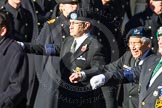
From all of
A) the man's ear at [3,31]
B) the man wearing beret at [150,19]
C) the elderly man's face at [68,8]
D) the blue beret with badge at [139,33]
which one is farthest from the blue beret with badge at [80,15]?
the man's ear at [3,31]

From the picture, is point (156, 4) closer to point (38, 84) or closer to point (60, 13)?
point (60, 13)

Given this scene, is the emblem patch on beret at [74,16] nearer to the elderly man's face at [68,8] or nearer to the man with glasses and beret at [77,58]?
the man with glasses and beret at [77,58]

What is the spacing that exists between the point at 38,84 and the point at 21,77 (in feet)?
6.80

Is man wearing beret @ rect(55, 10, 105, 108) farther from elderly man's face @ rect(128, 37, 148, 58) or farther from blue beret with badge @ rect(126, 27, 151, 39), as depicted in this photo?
blue beret with badge @ rect(126, 27, 151, 39)

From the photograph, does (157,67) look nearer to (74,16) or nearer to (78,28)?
(78,28)

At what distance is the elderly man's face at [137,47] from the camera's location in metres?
8.88

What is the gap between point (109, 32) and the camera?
376 inches

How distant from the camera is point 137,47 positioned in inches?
350

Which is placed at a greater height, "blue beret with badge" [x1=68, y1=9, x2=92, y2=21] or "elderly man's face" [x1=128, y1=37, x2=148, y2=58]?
"blue beret with badge" [x1=68, y1=9, x2=92, y2=21]

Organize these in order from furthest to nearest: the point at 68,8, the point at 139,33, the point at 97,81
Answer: the point at 68,8, the point at 139,33, the point at 97,81

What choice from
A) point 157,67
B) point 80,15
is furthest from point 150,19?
point 157,67

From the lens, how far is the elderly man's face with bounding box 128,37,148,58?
8883mm

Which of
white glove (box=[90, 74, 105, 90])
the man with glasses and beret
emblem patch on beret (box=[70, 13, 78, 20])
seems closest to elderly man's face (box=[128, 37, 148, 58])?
the man with glasses and beret

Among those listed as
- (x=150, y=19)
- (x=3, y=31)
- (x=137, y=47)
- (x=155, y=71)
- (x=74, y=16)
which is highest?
(x=3, y=31)
